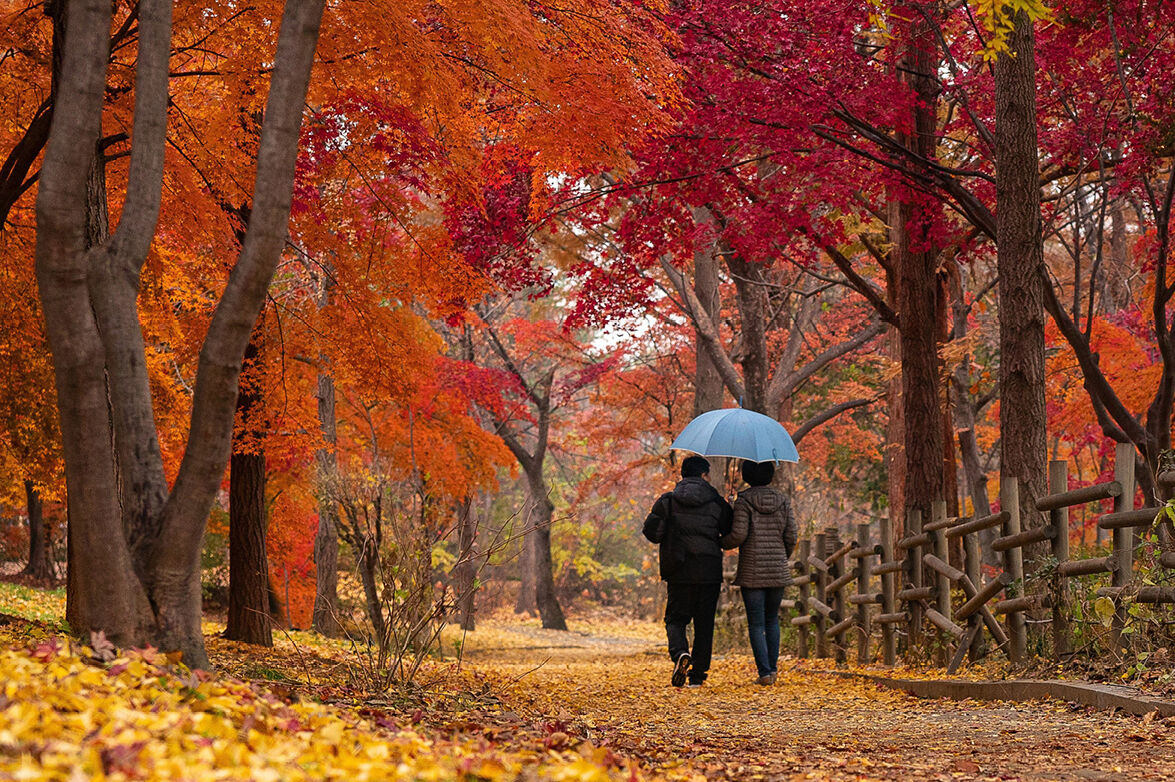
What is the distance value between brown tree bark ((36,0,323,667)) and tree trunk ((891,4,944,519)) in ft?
23.5

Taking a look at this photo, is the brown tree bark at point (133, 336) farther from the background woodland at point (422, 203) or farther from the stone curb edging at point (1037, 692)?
the stone curb edging at point (1037, 692)

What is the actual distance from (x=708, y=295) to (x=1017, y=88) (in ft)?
30.8

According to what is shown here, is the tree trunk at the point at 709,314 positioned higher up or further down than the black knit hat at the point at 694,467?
higher up

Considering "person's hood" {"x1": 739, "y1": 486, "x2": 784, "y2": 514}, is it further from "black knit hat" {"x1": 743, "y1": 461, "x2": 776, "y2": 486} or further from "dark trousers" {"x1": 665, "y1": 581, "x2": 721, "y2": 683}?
"dark trousers" {"x1": 665, "y1": 581, "x2": 721, "y2": 683}

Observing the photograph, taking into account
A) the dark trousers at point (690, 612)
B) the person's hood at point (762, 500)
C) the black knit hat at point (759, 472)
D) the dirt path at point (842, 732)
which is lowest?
the dirt path at point (842, 732)

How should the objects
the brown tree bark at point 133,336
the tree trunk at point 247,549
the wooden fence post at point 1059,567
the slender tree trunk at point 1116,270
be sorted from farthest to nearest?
the slender tree trunk at point 1116,270, the tree trunk at point 247,549, the wooden fence post at point 1059,567, the brown tree bark at point 133,336

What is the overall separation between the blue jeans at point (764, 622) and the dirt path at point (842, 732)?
265 millimetres

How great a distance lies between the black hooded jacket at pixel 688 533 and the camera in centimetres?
829

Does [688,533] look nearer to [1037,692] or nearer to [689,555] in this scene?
[689,555]

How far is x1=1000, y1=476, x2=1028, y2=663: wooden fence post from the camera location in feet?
24.7

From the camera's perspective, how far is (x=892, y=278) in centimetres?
1165

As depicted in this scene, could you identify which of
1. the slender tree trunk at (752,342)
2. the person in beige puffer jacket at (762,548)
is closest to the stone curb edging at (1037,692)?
the person in beige puffer jacket at (762,548)

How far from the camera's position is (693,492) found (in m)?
8.38

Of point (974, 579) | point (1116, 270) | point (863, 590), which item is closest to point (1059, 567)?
point (974, 579)
